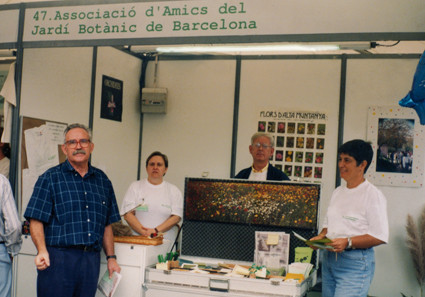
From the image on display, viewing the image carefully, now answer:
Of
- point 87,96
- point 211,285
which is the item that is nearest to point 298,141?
point 87,96

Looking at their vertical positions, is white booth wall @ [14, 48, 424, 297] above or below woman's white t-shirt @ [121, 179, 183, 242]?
above

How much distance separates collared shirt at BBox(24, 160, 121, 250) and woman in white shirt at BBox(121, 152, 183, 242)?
121cm

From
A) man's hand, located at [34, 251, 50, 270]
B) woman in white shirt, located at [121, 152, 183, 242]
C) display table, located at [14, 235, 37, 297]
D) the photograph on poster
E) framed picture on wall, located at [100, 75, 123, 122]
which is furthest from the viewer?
framed picture on wall, located at [100, 75, 123, 122]

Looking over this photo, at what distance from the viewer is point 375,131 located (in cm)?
616

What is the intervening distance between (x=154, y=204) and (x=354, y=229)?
6.65 feet

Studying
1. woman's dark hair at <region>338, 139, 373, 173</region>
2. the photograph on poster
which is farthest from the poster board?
woman's dark hair at <region>338, 139, 373, 173</region>

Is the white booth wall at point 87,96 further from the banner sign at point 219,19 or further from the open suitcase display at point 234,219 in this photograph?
Result: the open suitcase display at point 234,219

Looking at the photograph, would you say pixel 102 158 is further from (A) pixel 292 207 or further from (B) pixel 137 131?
(A) pixel 292 207

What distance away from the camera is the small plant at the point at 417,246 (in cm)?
578

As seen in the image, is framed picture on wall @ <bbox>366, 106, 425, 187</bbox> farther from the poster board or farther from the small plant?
the poster board

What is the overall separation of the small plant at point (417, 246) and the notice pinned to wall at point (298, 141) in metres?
1.12

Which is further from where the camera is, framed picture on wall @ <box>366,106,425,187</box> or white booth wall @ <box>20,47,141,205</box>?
framed picture on wall @ <box>366,106,425,187</box>

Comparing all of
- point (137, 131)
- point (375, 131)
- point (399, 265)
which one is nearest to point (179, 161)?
point (137, 131)

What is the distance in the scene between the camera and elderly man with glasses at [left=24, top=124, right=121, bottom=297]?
3400mm
